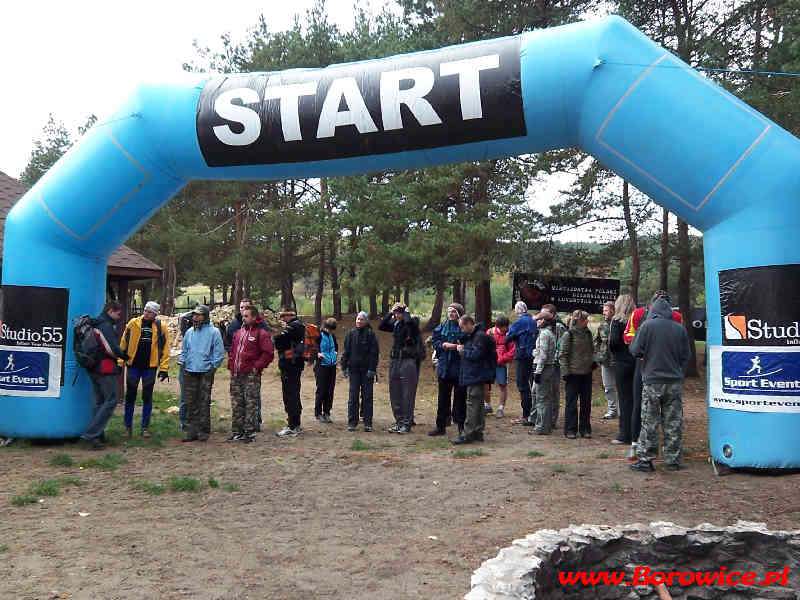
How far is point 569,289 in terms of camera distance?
16922 mm

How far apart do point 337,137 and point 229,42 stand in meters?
20.3

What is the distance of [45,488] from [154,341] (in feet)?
9.32

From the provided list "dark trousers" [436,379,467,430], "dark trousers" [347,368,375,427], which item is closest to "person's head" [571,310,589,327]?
"dark trousers" [436,379,467,430]

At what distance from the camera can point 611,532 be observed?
14.6 ft

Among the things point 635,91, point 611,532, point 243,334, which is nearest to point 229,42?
point 243,334

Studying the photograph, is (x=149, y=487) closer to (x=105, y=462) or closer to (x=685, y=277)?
(x=105, y=462)

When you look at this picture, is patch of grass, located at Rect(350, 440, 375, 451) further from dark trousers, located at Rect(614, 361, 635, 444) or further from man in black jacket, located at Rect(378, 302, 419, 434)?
dark trousers, located at Rect(614, 361, 635, 444)

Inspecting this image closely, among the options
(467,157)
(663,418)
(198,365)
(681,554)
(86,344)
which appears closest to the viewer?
(681,554)

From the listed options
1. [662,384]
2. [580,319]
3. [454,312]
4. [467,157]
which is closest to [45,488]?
[454,312]

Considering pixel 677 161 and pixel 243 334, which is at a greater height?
pixel 677 161

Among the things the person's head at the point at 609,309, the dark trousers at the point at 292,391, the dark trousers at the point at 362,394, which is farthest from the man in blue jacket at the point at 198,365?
the person's head at the point at 609,309

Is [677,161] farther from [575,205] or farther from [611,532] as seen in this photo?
[575,205]

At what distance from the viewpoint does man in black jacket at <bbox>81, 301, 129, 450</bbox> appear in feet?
25.1

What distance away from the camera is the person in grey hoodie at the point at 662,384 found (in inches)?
255
